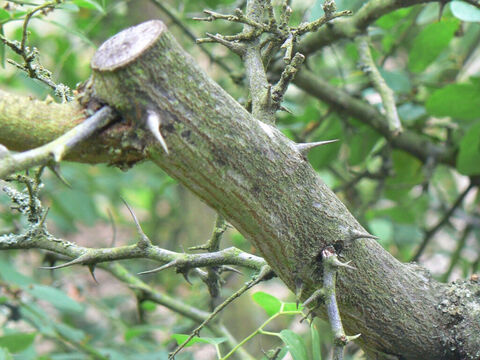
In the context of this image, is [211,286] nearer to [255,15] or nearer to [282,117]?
[255,15]

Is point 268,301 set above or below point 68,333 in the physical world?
above

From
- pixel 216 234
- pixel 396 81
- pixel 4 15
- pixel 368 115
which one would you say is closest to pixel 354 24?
pixel 396 81

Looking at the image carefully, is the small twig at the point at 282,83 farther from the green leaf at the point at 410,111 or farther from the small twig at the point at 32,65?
the green leaf at the point at 410,111

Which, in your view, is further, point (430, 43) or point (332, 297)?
point (430, 43)

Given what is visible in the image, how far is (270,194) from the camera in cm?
79

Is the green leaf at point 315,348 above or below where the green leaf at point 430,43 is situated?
below

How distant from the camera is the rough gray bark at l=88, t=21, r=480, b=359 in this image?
27.4 inches

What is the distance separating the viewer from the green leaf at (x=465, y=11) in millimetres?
1268

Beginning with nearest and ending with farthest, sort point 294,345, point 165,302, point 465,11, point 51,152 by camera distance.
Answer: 1. point 51,152
2. point 294,345
3. point 465,11
4. point 165,302

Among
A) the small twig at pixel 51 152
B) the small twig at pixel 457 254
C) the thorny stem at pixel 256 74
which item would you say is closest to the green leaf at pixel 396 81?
the small twig at pixel 457 254

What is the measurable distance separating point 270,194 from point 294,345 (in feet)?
0.94

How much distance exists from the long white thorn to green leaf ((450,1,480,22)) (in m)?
0.89

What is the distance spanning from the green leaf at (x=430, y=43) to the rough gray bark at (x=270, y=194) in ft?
2.82

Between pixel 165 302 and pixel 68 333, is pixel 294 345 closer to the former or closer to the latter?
pixel 165 302
